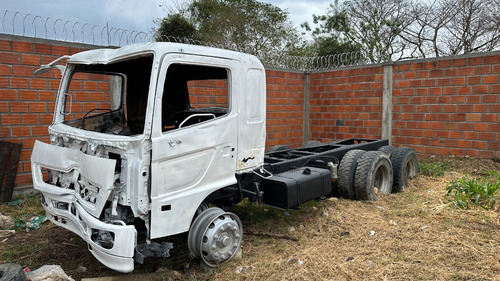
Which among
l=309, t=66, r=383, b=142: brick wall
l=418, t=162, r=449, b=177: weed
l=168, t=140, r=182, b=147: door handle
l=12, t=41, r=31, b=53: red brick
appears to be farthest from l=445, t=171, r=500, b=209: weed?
l=12, t=41, r=31, b=53: red brick

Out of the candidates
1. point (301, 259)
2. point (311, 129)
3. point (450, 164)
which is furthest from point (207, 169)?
point (311, 129)

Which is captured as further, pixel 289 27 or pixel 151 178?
pixel 289 27

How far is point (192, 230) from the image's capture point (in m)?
3.41

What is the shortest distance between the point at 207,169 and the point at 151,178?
2.07ft

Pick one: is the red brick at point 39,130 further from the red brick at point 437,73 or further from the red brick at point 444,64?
the red brick at point 444,64

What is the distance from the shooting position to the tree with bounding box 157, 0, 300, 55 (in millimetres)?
20938

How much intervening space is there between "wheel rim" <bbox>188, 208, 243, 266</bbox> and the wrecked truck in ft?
0.03

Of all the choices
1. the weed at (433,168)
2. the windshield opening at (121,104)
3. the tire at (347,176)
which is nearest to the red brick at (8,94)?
the windshield opening at (121,104)

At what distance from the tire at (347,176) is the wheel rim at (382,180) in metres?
0.72

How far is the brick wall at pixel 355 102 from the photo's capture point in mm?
5801

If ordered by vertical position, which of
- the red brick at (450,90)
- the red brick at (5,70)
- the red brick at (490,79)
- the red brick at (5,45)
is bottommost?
the red brick at (450,90)

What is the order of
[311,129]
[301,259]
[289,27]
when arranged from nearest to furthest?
1. [301,259]
2. [311,129]
3. [289,27]

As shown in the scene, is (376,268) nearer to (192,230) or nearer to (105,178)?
(192,230)

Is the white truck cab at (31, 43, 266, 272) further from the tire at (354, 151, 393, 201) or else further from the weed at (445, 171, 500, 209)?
the weed at (445, 171, 500, 209)
